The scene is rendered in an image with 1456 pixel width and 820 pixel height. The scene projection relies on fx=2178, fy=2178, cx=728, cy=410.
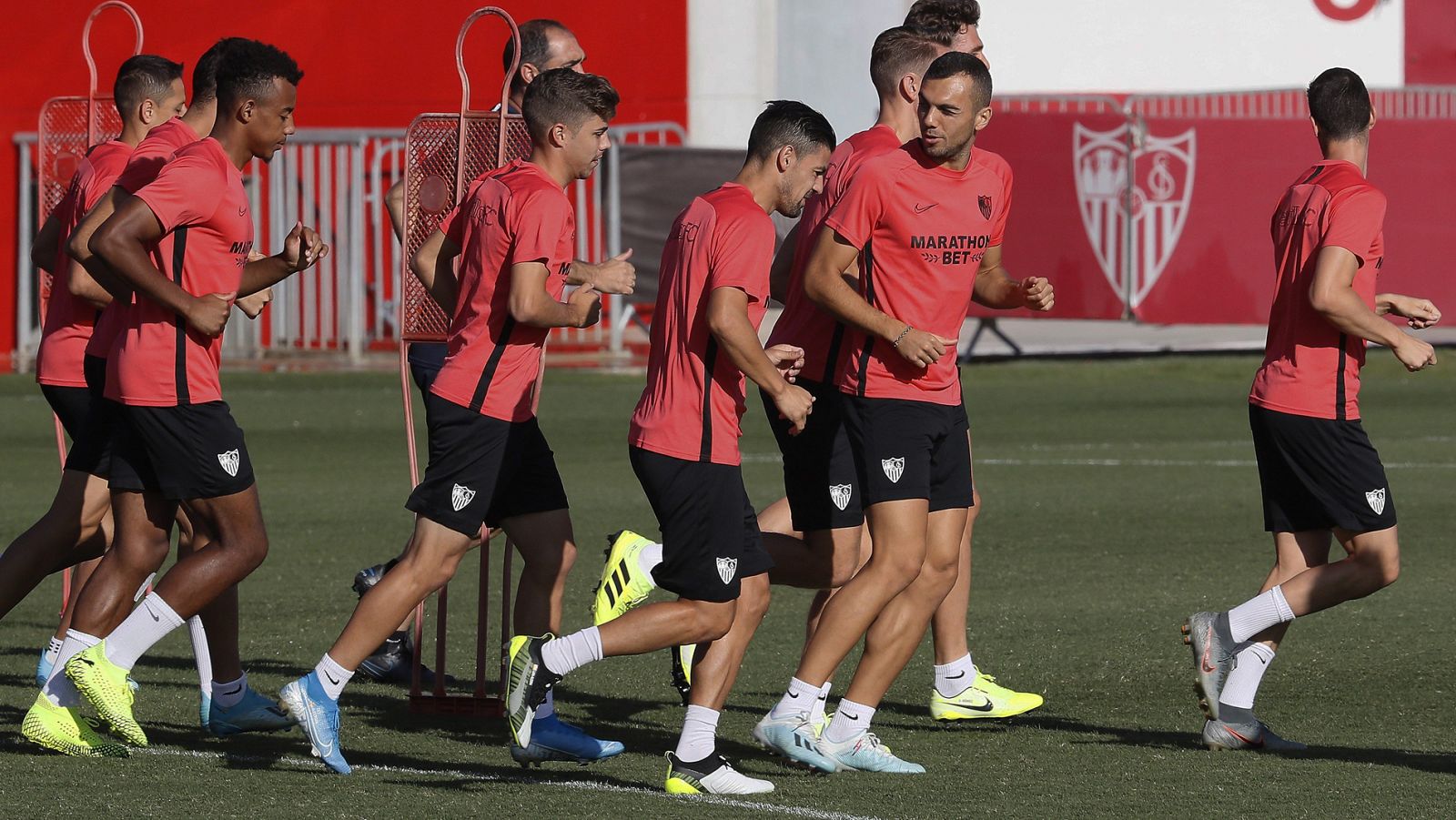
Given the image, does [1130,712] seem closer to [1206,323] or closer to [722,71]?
[1206,323]

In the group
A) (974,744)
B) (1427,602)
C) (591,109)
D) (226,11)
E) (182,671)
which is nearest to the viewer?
(591,109)

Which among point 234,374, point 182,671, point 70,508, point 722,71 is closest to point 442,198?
point 70,508

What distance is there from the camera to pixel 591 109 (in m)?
6.29

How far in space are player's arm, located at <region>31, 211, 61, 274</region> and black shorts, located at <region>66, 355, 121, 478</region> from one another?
0.89 metres

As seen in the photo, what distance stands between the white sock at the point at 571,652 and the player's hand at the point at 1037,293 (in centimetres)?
173

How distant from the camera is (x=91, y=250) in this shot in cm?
615

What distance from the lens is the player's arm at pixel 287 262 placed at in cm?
641

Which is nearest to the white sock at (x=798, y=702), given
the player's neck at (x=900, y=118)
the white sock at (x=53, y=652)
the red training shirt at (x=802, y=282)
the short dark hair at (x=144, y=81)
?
the red training shirt at (x=802, y=282)

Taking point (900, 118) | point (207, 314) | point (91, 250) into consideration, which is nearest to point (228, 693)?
point (207, 314)

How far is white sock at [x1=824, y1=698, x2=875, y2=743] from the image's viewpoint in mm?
6227

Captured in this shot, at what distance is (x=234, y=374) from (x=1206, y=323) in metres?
9.30

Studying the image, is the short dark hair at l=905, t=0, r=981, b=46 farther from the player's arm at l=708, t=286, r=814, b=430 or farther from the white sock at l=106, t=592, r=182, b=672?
the white sock at l=106, t=592, r=182, b=672

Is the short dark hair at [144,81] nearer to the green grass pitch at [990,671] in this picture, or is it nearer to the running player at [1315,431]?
the green grass pitch at [990,671]

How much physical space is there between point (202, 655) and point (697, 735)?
186 cm
